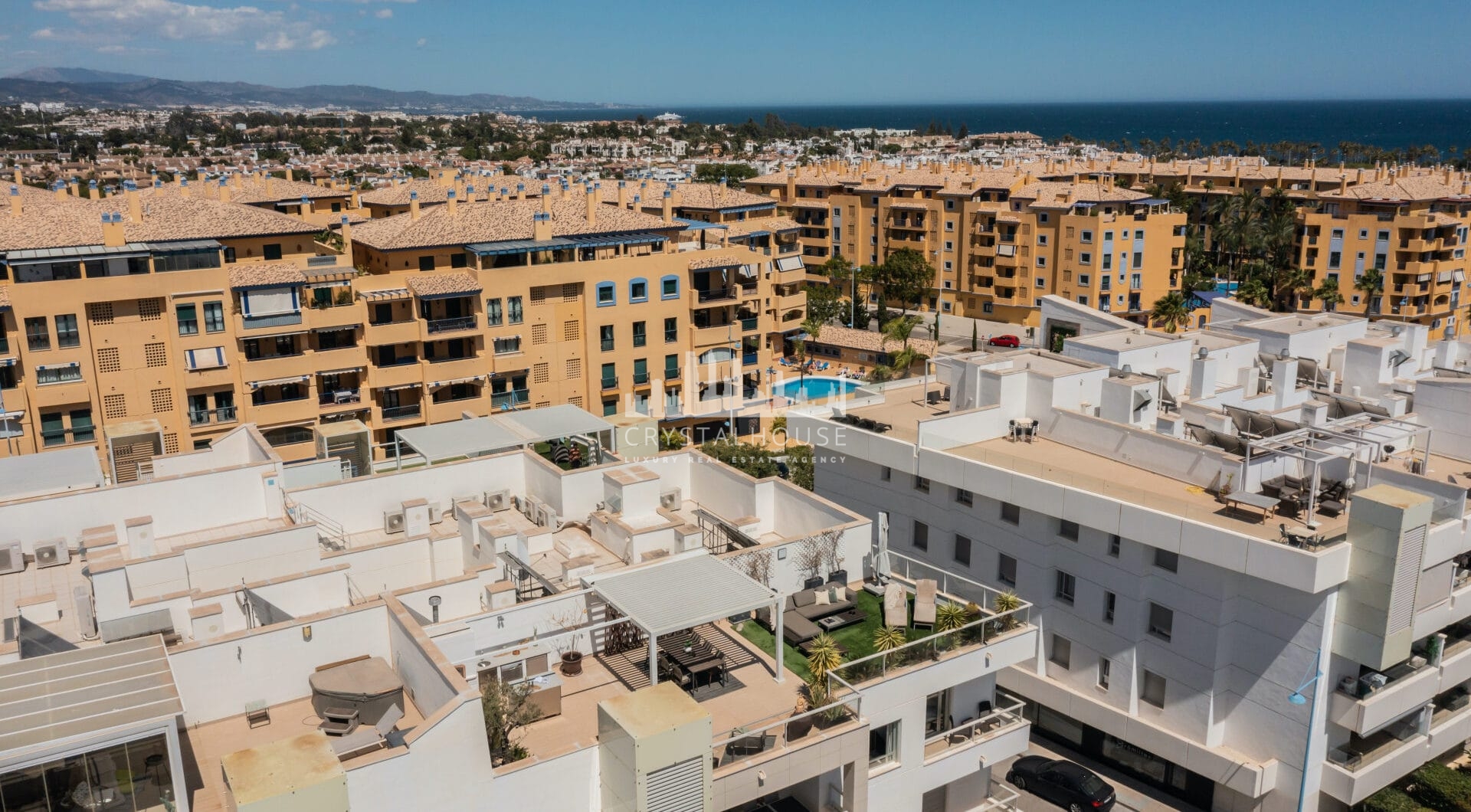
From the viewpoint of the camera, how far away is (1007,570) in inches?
1133

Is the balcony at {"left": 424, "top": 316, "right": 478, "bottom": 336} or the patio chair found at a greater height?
the balcony at {"left": 424, "top": 316, "right": 478, "bottom": 336}

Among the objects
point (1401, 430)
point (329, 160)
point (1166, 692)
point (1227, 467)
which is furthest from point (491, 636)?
point (329, 160)

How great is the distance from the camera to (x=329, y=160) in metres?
185

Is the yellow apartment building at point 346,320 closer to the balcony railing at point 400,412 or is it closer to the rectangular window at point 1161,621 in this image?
the balcony railing at point 400,412

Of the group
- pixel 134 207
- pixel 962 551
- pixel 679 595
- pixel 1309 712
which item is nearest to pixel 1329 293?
pixel 962 551

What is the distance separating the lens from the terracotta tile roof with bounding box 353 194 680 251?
51031mm

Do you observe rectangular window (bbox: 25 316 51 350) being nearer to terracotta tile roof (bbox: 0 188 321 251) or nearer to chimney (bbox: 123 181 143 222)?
terracotta tile roof (bbox: 0 188 321 251)

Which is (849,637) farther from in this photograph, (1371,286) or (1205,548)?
(1371,286)

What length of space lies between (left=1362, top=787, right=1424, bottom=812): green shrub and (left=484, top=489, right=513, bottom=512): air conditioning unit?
21790mm

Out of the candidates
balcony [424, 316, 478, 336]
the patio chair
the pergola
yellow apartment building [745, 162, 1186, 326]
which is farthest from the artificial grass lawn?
yellow apartment building [745, 162, 1186, 326]

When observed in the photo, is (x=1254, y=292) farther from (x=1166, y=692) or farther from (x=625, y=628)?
(x=625, y=628)

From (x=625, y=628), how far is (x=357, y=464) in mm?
21117

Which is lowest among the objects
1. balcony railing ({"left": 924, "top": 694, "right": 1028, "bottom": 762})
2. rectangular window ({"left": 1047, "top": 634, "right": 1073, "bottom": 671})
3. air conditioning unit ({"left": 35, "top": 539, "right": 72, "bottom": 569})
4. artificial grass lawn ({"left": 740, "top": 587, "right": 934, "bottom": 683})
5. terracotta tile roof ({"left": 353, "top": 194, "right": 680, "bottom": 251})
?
rectangular window ({"left": 1047, "top": 634, "right": 1073, "bottom": 671})

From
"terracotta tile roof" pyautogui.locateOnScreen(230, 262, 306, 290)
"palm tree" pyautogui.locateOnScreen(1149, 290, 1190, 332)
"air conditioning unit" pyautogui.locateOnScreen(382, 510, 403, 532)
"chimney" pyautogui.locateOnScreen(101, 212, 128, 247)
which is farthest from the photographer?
"palm tree" pyautogui.locateOnScreen(1149, 290, 1190, 332)
